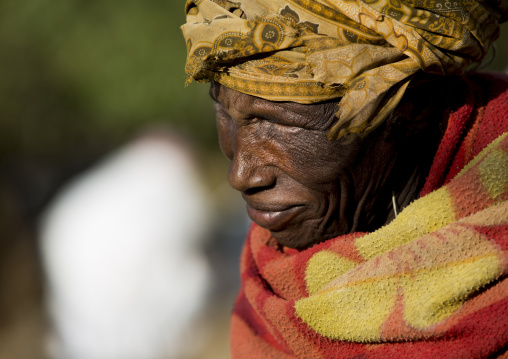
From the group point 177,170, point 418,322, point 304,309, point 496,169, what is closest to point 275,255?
point 304,309

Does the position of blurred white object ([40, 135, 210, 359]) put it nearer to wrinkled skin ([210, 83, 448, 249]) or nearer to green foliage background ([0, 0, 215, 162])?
green foliage background ([0, 0, 215, 162])

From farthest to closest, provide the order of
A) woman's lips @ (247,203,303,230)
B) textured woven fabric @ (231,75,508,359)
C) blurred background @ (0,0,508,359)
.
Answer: blurred background @ (0,0,508,359), woman's lips @ (247,203,303,230), textured woven fabric @ (231,75,508,359)

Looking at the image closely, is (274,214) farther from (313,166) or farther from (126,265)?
(126,265)

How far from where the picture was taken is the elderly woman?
161cm

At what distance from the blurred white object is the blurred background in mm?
13

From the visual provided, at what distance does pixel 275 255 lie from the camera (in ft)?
7.06

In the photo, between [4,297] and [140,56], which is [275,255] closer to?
[4,297]

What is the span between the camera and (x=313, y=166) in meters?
1.84

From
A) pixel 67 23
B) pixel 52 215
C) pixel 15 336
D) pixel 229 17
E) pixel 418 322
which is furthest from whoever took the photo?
pixel 67 23

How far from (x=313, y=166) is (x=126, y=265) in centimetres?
367

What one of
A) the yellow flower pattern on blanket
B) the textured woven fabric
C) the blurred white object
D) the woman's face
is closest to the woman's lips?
the woman's face

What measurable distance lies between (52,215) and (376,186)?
4.48 m

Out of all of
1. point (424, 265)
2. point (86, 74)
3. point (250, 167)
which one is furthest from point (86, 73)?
point (424, 265)

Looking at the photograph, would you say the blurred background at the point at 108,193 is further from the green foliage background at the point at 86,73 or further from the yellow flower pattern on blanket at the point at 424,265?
the yellow flower pattern on blanket at the point at 424,265
